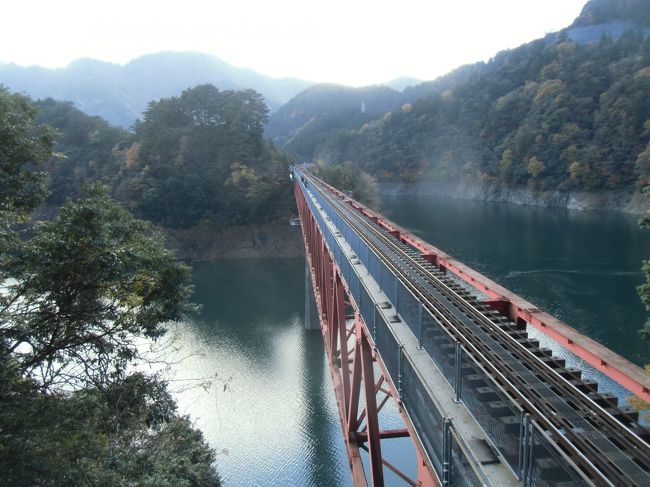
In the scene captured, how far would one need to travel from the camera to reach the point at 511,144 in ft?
224

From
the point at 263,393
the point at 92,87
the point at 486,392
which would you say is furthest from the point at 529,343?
the point at 92,87

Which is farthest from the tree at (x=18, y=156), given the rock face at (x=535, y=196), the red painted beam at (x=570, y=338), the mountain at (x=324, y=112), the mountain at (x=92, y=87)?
the mountain at (x=92, y=87)

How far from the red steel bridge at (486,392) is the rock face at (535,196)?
4919 centimetres

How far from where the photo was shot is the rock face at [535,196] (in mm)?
50719

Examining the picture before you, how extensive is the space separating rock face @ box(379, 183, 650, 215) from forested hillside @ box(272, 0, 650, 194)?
107cm

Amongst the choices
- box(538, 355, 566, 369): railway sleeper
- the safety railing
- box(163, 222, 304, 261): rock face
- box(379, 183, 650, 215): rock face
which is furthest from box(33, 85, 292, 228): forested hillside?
box(538, 355, 566, 369): railway sleeper

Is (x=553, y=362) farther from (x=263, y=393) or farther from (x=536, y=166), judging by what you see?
(x=536, y=166)

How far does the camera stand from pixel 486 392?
14.1ft

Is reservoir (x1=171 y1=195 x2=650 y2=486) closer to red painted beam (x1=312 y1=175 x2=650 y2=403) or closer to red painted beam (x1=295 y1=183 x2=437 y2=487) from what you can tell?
red painted beam (x1=295 y1=183 x2=437 y2=487)

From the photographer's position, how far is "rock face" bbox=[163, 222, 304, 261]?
41.5 metres

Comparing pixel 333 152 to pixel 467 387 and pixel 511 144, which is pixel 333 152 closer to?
pixel 511 144

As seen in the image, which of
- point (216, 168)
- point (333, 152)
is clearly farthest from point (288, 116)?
point (216, 168)

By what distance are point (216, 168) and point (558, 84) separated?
161ft

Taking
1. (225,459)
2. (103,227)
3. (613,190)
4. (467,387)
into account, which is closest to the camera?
(467,387)
